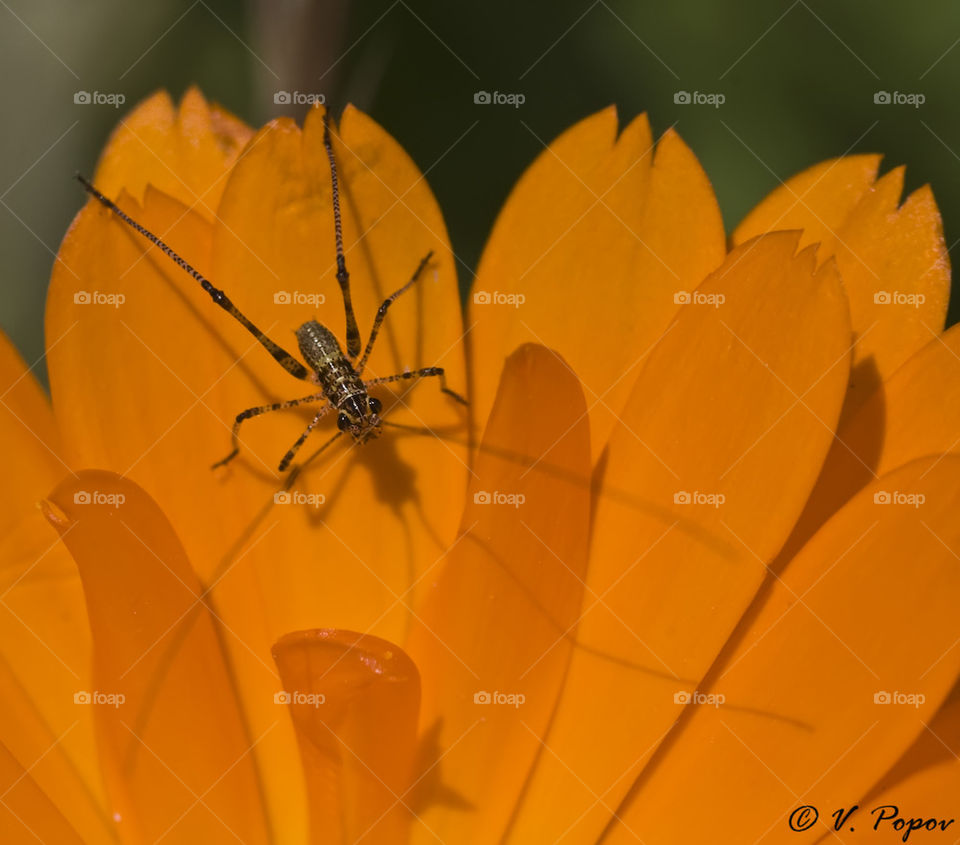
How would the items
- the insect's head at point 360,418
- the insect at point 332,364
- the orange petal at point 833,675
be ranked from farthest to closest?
the insect's head at point 360,418, the insect at point 332,364, the orange petal at point 833,675

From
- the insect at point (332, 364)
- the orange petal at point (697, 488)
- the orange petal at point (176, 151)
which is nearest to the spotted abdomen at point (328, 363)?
the insect at point (332, 364)

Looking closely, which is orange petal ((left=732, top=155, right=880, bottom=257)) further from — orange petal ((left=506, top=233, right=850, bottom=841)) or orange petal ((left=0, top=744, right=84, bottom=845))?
orange petal ((left=0, top=744, right=84, bottom=845))

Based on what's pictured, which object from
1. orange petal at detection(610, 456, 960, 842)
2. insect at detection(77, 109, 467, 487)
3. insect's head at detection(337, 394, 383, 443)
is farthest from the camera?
insect's head at detection(337, 394, 383, 443)

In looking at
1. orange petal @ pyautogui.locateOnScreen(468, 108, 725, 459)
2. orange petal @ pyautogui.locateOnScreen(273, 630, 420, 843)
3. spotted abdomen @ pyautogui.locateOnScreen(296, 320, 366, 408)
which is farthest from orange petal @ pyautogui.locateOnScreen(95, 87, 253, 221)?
orange petal @ pyautogui.locateOnScreen(273, 630, 420, 843)

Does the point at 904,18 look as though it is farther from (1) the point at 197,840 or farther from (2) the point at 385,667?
(1) the point at 197,840

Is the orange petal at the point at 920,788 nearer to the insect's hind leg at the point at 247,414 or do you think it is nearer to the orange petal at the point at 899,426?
the orange petal at the point at 899,426

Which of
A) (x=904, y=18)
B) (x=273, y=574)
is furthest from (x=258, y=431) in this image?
(x=904, y=18)
